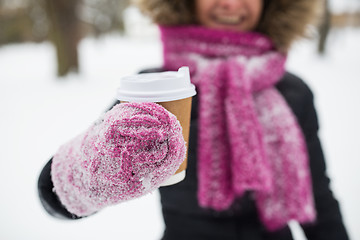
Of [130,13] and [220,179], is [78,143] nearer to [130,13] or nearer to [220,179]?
[220,179]

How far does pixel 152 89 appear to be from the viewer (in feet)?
1.02

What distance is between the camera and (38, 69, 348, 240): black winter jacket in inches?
28.8

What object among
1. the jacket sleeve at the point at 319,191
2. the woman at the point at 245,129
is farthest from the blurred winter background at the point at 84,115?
the jacket sleeve at the point at 319,191

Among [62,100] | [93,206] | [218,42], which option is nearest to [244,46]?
[218,42]

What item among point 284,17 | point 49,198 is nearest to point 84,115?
point 49,198

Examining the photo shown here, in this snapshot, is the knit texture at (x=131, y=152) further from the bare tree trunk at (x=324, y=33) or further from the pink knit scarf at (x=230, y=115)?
the bare tree trunk at (x=324, y=33)

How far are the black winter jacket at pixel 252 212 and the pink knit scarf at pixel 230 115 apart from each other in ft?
0.15

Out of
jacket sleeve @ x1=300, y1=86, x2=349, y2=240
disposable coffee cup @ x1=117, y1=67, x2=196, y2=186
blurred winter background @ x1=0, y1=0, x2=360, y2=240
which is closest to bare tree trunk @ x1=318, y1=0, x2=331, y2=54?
blurred winter background @ x1=0, y1=0, x2=360, y2=240

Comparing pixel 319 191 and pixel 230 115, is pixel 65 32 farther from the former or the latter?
pixel 319 191

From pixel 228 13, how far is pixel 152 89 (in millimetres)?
506

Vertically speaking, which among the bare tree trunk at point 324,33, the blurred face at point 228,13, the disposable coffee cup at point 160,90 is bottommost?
the bare tree trunk at point 324,33

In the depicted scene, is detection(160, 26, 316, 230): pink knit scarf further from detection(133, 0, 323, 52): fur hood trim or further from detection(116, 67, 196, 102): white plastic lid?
detection(116, 67, 196, 102): white plastic lid

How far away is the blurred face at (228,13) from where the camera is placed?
70 cm

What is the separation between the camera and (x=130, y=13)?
2.79 ft
